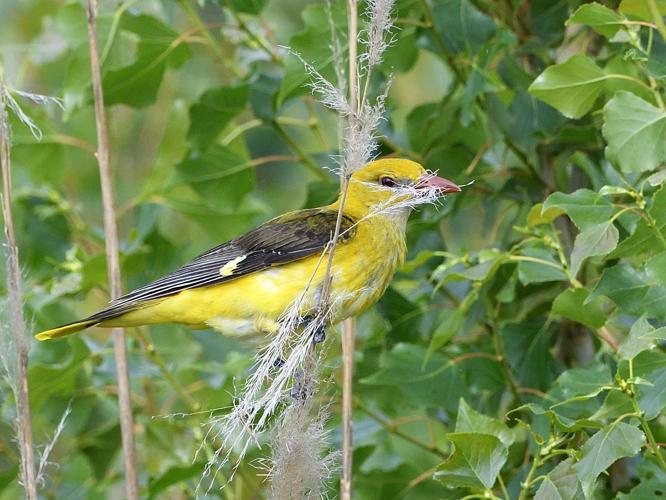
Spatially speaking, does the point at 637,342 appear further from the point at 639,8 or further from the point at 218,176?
the point at 218,176

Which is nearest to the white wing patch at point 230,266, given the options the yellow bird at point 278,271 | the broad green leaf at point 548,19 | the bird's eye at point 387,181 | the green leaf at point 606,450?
the yellow bird at point 278,271

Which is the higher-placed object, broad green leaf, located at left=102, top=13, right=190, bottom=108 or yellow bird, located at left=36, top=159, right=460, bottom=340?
broad green leaf, located at left=102, top=13, right=190, bottom=108

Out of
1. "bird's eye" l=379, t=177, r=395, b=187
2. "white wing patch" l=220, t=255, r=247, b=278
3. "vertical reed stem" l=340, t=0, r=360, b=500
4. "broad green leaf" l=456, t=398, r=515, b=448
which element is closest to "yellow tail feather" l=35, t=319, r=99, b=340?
"white wing patch" l=220, t=255, r=247, b=278

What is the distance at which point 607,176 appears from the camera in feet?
9.43

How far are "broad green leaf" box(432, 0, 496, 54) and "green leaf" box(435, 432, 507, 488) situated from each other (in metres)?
1.27

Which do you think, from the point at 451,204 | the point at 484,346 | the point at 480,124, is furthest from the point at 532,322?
the point at 480,124

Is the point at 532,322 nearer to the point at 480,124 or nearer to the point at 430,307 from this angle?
the point at 430,307

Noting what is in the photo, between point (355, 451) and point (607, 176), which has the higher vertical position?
point (607, 176)

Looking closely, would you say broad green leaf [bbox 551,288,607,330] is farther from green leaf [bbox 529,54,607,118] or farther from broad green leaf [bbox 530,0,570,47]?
broad green leaf [bbox 530,0,570,47]

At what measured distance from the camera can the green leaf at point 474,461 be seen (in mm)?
2051

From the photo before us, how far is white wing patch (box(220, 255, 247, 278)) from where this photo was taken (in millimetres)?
2977

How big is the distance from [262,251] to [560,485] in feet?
4.02

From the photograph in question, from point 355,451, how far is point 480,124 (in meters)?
1.05

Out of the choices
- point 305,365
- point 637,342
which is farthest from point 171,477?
point 637,342
